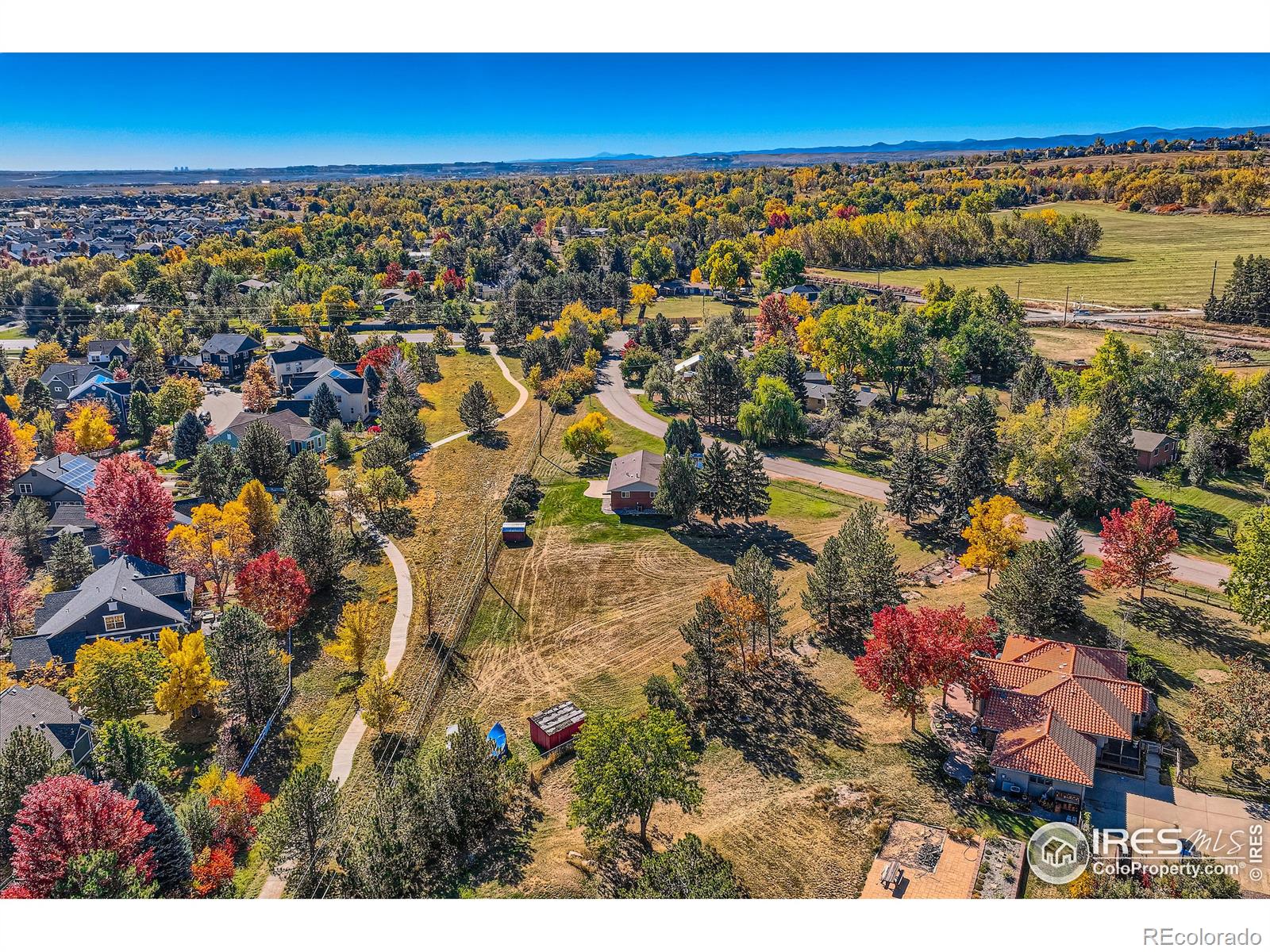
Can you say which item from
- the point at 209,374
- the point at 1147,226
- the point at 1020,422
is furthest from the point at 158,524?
the point at 1147,226

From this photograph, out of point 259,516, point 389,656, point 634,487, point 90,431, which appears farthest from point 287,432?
point 389,656

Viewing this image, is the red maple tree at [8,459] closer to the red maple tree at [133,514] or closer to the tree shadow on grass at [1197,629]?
the red maple tree at [133,514]

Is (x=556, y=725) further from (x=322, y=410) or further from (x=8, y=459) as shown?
(x=8, y=459)

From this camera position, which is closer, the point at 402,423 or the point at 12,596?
the point at 12,596

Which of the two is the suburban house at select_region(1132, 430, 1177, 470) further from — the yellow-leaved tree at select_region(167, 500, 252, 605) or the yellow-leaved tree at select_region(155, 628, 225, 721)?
the yellow-leaved tree at select_region(167, 500, 252, 605)

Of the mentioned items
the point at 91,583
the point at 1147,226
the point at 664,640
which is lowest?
the point at 664,640
